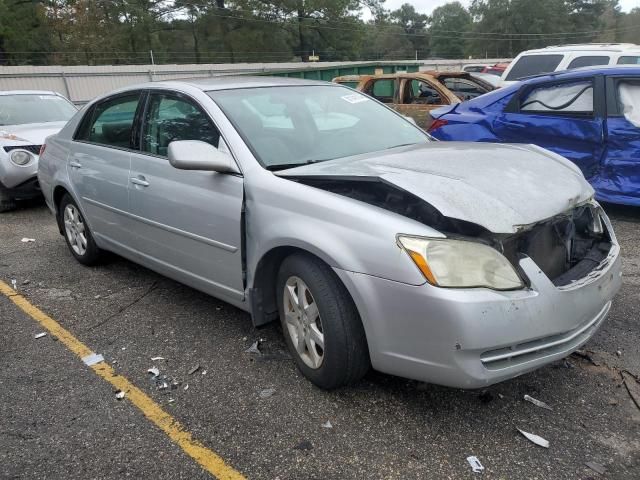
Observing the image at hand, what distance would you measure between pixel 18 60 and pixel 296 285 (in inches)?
1864

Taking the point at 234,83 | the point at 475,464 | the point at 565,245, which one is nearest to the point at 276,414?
the point at 475,464

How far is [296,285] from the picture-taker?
296 centimetres

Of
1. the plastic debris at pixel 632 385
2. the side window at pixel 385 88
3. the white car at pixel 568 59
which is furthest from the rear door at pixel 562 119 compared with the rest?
the side window at pixel 385 88

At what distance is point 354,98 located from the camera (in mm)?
4176

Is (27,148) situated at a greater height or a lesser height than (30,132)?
lesser

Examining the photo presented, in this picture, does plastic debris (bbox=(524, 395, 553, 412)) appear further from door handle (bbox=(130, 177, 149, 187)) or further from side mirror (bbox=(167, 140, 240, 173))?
door handle (bbox=(130, 177, 149, 187))

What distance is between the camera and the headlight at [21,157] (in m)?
7.13

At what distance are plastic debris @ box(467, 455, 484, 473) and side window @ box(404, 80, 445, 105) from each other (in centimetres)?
851

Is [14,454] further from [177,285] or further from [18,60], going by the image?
[18,60]

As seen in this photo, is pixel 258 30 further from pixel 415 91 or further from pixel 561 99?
pixel 561 99

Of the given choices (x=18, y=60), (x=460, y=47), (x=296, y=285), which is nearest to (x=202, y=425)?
(x=296, y=285)

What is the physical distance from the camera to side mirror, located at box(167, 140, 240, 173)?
10.2 feet

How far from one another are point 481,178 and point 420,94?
8.24 m

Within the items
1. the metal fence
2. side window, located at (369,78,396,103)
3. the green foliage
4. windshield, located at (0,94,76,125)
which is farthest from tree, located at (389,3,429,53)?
windshield, located at (0,94,76,125)
